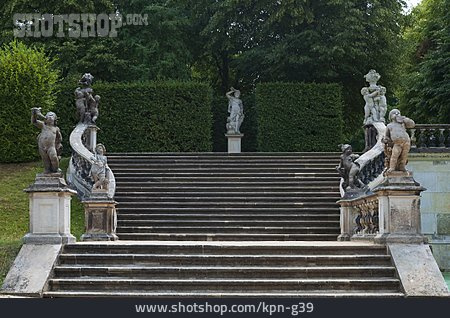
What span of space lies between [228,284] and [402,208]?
2971 millimetres

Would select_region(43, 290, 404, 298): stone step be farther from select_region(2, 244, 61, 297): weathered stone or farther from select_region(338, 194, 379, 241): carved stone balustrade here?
select_region(338, 194, 379, 241): carved stone balustrade

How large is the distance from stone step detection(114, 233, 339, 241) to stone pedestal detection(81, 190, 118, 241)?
1.13 meters

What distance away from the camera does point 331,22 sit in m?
30.6

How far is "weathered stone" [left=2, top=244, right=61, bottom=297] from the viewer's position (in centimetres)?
1160

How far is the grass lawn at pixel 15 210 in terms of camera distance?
13.5 meters

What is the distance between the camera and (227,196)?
19969mm

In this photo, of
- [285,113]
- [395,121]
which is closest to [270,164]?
[285,113]

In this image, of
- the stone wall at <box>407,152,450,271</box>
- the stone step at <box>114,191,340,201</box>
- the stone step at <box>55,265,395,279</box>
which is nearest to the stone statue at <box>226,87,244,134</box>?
the stone step at <box>114,191,340,201</box>

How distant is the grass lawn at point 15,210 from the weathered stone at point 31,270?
0.72 metres

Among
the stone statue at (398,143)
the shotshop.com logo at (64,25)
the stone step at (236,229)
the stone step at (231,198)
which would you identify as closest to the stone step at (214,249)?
the stone statue at (398,143)

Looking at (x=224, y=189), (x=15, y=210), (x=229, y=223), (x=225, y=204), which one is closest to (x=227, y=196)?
(x=224, y=189)

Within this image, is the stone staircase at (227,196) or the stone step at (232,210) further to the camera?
the stone step at (232,210)

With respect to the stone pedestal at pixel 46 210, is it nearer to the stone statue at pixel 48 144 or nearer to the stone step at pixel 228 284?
the stone statue at pixel 48 144
